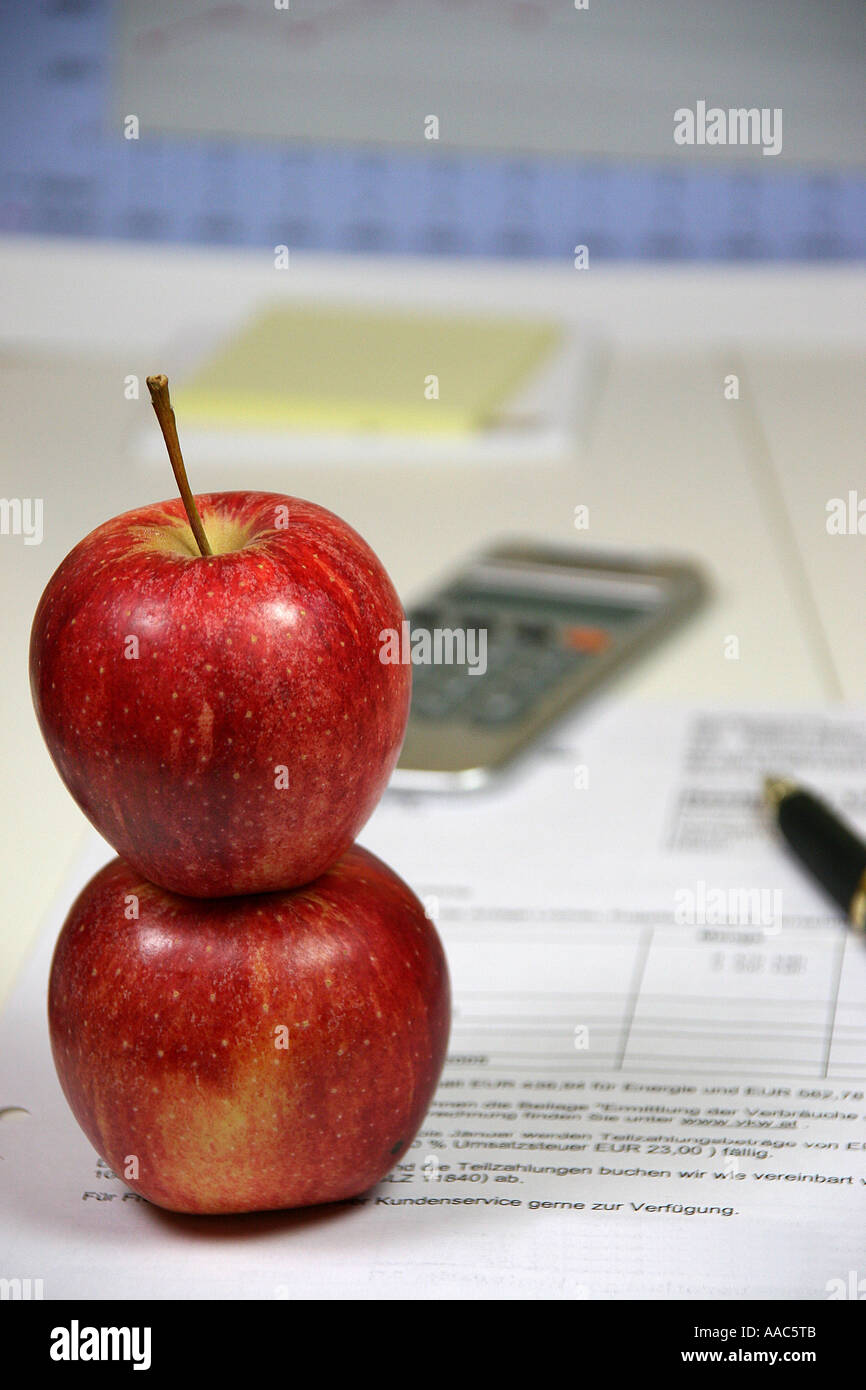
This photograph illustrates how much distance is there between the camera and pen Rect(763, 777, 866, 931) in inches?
25.0

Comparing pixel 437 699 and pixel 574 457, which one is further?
pixel 574 457

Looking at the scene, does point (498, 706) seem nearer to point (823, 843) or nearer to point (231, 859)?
point (823, 843)

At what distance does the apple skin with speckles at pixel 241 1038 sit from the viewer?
43 cm

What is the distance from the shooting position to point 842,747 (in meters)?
0.79

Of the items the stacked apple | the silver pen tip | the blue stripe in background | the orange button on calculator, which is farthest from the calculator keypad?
the blue stripe in background

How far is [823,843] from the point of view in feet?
2.19

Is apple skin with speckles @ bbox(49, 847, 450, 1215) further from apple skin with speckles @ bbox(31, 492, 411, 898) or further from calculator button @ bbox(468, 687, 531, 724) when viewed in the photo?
calculator button @ bbox(468, 687, 531, 724)

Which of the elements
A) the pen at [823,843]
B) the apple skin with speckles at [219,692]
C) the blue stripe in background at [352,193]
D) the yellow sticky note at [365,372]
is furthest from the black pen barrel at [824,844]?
the blue stripe in background at [352,193]

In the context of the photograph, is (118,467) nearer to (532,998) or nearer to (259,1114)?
Answer: (532,998)

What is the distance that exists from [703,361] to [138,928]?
1.16m

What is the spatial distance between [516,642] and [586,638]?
0.04 m

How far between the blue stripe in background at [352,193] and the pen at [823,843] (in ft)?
3.38

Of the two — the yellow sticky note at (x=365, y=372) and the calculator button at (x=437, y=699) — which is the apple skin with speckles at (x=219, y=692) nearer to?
the calculator button at (x=437, y=699)

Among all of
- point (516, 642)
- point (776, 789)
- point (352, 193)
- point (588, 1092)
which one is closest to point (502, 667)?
point (516, 642)
